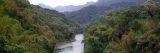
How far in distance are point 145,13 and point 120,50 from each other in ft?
24.6

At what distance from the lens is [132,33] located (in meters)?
48.1

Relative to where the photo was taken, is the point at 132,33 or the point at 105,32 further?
the point at 105,32

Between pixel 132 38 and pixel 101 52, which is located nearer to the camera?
pixel 132 38

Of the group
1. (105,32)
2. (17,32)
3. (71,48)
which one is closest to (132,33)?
(105,32)

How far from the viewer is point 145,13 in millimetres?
50188

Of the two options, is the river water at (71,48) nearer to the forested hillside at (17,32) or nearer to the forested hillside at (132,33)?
the forested hillside at (132,33)

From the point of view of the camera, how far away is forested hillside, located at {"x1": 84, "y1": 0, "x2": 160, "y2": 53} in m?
43.2

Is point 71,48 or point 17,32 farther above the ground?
point 17,32

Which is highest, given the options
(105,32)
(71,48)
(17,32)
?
(17,32)

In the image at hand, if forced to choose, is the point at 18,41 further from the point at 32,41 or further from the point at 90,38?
the point at 90,38

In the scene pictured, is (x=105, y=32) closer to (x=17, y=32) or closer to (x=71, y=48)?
(x=71, y=48)

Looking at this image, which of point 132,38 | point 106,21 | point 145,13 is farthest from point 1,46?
point 106,21

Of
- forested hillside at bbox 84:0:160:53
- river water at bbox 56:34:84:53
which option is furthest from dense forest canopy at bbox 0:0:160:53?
river water at bbox 56:34:84:53

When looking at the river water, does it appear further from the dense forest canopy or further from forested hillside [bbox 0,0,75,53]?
forested hillside [bbox 0,0,75,53]
